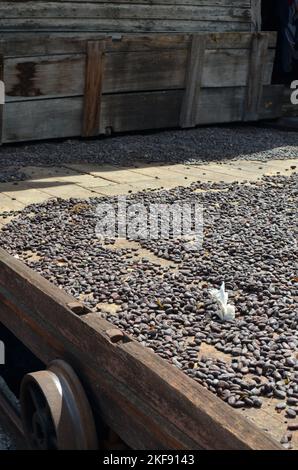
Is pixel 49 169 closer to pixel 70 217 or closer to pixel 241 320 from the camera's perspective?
pixel 70 217

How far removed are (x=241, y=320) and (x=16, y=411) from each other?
1.64 m

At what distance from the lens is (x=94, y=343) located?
A: 145 inches

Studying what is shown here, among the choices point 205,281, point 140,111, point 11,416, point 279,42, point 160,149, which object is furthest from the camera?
point 279,42

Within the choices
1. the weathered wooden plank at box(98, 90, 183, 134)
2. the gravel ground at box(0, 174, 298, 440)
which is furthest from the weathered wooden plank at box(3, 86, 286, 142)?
the gravel ground at box(0, 174, 298, 440)

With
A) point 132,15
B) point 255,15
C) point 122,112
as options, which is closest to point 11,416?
point 122,112

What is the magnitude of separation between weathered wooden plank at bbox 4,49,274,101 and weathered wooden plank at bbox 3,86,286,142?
0.40ft

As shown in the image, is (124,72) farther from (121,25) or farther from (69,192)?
(69,192)

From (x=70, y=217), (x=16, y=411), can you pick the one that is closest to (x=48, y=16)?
(x=70, y=217)

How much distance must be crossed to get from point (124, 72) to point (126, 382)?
8.43 meters

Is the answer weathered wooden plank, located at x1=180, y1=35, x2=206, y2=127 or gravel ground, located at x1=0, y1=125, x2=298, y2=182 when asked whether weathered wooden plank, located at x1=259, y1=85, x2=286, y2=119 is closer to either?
gravel ground, located at x1=0, y1=125, x2=298, y2=182

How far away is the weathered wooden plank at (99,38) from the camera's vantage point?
10.1m

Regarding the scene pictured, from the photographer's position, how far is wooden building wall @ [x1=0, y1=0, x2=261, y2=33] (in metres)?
11.2

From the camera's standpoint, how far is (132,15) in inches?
483
